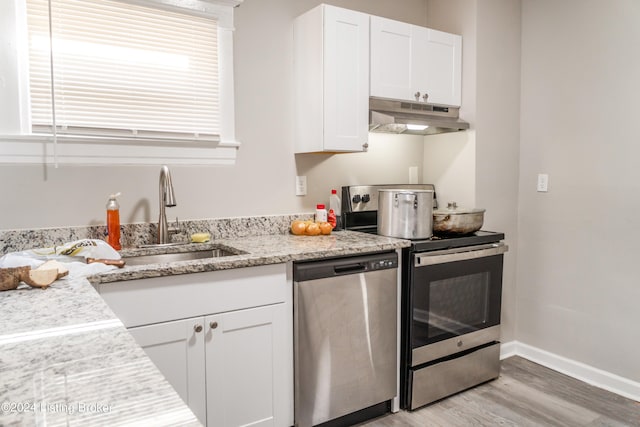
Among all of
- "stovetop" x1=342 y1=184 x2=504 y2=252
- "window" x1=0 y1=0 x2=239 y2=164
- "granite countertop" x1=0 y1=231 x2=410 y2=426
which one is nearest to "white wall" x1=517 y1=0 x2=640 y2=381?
"stovetop" x1=342 y1=184 x2=504 y2=252

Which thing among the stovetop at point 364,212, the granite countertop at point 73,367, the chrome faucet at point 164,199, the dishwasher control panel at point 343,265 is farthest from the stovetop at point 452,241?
the granite countertop at point 73,367

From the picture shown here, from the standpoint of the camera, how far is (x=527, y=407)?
2.47 m

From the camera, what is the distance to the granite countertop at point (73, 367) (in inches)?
24.5

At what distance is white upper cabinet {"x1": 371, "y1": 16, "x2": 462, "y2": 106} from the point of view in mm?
2697

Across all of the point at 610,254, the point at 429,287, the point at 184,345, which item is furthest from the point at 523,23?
the point at 184,345

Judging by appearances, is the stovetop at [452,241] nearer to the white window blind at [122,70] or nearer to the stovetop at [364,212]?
the stovetop at [364,212]

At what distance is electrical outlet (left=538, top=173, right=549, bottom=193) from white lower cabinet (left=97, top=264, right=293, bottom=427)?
1883mm

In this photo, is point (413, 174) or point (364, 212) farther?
point (413, 174)

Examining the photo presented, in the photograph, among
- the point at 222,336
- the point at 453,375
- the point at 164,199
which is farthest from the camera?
the point at 453,375

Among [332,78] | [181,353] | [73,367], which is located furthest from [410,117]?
[73,367]

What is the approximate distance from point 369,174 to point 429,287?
97cm

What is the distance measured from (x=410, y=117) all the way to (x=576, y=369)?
6.01ft

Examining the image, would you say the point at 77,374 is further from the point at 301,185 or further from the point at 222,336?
the point at 301,185

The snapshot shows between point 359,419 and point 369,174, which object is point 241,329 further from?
point 369,174
